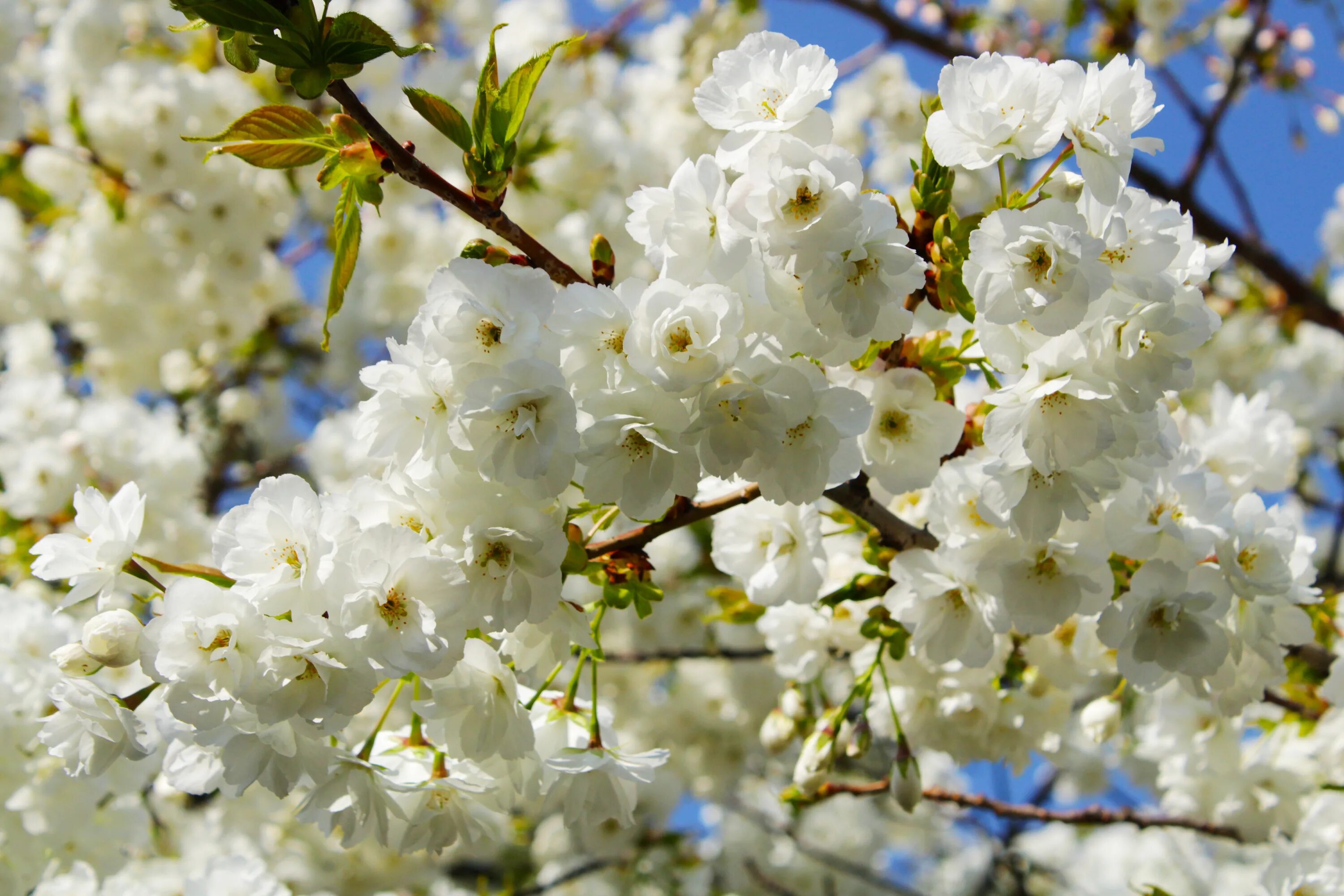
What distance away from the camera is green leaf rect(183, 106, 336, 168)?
1223mm

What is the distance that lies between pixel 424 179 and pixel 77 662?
0.77 metres

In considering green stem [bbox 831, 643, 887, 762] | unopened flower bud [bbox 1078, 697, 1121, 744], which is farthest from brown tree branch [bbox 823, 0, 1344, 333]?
green stem [bbox 831, 643, 887, 762]

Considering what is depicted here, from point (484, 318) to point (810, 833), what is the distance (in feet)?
15.5

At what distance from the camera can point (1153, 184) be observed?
4.11 m

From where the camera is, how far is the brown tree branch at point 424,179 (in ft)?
3.93

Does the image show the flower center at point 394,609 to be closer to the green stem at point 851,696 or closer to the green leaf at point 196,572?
the green leaf at point 196,572

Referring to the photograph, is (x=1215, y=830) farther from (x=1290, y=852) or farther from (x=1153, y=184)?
(x=1153, y=184)

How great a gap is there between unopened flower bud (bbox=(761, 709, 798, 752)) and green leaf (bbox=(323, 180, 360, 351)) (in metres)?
1.37

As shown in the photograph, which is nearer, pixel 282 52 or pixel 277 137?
pixel 282 52

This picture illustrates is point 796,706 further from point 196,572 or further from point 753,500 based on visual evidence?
point 196,572

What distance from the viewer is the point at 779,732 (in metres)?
2.16

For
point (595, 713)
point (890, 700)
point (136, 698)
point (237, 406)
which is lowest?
point (237, 406)

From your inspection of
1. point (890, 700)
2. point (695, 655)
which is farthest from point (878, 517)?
point (695, 655)

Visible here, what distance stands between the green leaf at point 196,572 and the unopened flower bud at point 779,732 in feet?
4.30
